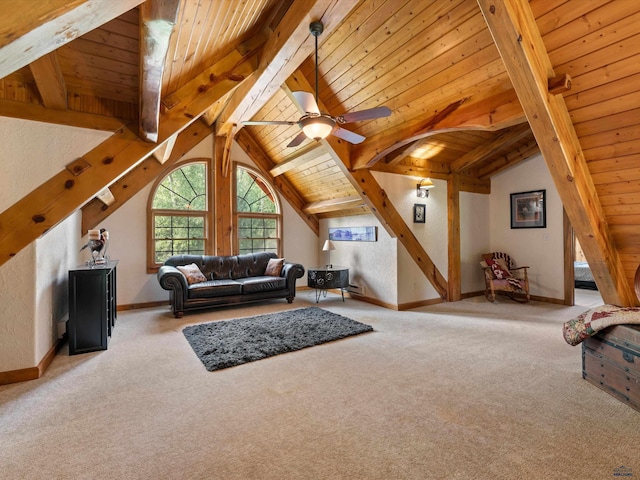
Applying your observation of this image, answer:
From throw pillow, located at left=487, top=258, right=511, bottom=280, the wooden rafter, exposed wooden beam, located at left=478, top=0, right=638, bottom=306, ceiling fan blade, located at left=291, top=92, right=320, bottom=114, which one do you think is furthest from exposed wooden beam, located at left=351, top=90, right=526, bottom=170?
throw pillow, located at left=487, top=258, right=511, bottom=280

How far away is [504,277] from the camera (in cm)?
554

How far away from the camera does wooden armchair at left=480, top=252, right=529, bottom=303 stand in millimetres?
5414

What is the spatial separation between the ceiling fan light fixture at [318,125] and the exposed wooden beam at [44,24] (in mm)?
1650

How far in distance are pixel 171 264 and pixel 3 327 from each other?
2679mm

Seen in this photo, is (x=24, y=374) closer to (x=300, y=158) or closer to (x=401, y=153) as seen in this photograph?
(x=300, y=158)

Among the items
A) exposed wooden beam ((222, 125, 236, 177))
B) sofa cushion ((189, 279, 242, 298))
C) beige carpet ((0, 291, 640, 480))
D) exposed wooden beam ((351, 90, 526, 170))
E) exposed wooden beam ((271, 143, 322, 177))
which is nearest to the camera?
beige carpet ((0, 291, 640, 480))

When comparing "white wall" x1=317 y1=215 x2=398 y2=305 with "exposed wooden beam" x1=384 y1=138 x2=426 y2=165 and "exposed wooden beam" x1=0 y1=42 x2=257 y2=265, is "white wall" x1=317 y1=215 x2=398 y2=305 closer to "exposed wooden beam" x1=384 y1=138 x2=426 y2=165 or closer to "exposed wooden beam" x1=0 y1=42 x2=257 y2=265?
"exposed wooden beam" x1=384 y1=138 x2=426 y2=165

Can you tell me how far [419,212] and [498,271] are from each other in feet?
6.02

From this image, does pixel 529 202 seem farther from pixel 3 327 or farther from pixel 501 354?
pixel 3 327

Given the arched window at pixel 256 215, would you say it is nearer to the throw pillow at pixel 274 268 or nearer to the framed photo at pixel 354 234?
the throw pillow at pixel 274 268

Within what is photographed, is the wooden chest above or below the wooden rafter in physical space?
below

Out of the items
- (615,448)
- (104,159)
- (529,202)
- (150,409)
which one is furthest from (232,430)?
(529,202)

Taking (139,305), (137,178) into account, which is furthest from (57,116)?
(139,305)

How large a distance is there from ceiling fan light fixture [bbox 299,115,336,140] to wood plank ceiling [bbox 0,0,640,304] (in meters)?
0.71
